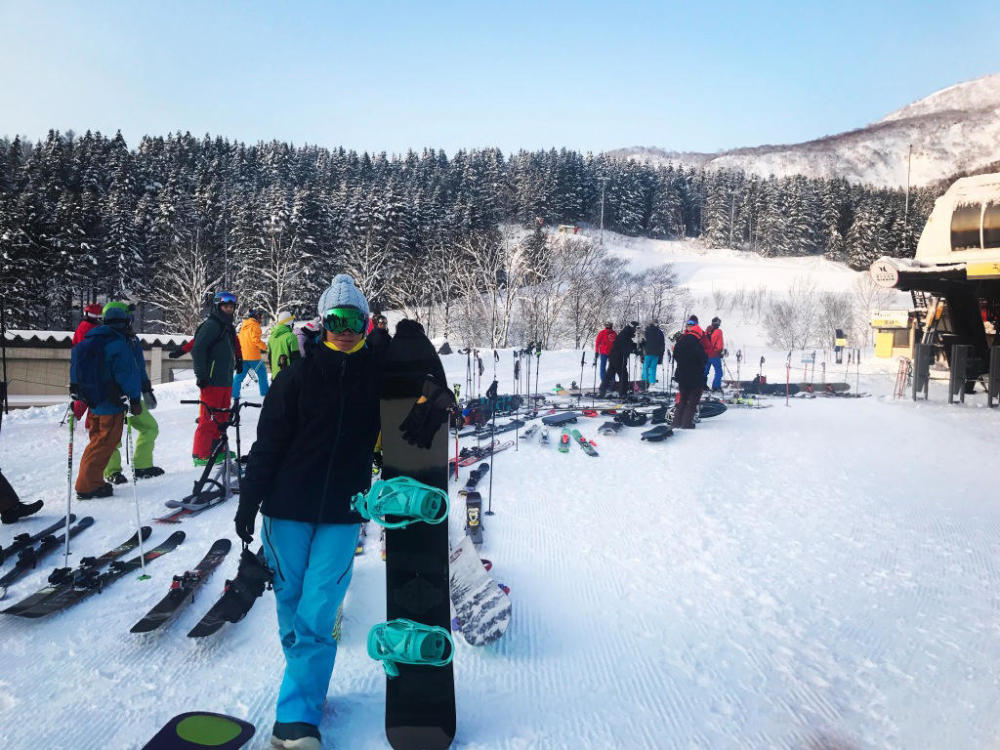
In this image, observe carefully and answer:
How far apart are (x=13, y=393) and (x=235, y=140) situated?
234 feet

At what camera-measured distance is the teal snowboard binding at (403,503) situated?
8.23ft

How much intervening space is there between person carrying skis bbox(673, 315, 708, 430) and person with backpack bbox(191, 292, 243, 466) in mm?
6595

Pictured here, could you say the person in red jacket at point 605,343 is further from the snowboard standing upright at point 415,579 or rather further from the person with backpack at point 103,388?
the snowboard standing upright at point 415,579

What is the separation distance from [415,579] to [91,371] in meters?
5.05

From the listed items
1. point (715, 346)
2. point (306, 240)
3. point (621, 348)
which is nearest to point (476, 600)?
point (621, 348)

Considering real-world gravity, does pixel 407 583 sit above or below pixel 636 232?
below

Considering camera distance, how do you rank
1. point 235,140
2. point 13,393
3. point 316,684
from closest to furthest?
point 316,684, point 13,393, point 235,140

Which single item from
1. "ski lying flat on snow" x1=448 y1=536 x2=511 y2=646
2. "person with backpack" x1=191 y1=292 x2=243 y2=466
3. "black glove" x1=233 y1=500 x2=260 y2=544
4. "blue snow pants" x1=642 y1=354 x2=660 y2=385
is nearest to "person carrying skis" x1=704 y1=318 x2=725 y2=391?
"blue snow pants" x1=642 y1=354 x2=660 y2=385

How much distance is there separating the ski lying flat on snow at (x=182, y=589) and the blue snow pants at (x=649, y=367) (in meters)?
13.0

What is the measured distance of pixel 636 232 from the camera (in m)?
91.4

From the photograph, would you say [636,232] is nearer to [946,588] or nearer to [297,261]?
[297,261]

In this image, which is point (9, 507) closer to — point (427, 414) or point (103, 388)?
Result: point (103, 388)

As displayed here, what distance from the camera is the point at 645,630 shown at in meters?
3.87

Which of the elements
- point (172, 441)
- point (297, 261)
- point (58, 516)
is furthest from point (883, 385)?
point (297, 261)
